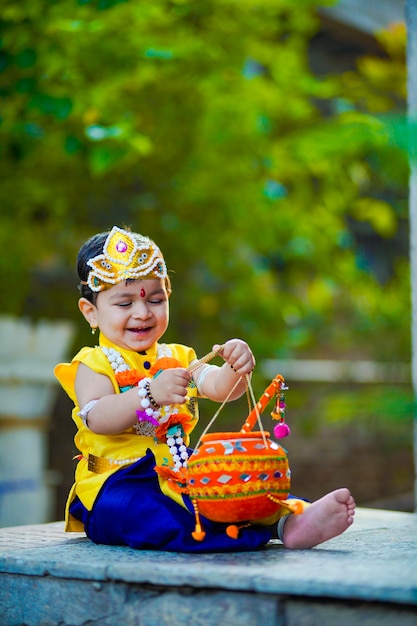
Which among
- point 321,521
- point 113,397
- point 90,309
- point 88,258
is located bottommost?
point 321,521

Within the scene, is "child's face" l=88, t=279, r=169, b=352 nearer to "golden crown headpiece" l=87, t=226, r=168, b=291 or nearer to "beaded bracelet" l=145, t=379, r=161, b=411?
"golden crown headpiece" l=87, t=226, r=168, b=291

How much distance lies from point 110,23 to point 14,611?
3.68 m

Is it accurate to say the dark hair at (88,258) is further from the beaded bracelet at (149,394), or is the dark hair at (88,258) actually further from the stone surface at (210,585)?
the stone surface at (210,585)

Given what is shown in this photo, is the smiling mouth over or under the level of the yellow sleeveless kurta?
over

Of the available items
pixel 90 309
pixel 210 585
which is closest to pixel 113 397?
pixel 90 309

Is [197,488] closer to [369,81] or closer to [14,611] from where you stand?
[14,611]

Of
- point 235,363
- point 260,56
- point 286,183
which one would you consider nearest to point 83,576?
point 235,363

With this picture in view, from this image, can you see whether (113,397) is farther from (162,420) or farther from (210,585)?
(210,585)

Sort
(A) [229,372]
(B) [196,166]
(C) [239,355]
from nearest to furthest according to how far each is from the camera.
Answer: (C) [239,355] → (A) [229,372] → (B) [196,166]

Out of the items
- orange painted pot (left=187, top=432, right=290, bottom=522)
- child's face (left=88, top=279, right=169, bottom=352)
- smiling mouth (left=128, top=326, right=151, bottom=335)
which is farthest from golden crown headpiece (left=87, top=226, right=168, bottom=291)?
orange painted pot (left=187, top=432, right=290, bottom=522)

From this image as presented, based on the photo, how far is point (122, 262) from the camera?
2578 mm

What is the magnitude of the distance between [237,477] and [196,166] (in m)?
4.45

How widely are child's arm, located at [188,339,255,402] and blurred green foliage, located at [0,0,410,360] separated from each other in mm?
2350

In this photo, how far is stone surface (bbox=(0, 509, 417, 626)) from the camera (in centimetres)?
190
